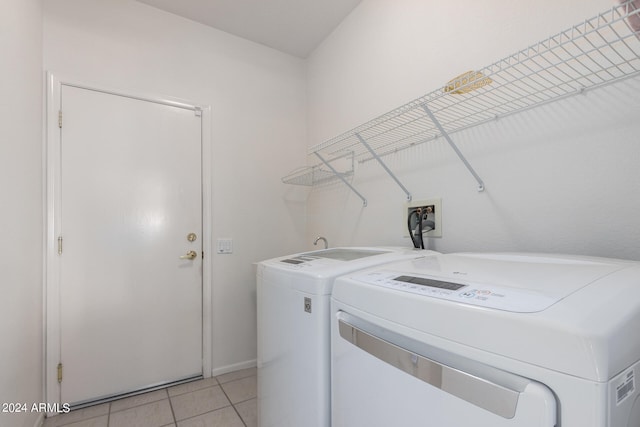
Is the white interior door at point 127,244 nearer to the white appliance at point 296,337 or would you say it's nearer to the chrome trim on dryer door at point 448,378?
the white appliance at point 296,337

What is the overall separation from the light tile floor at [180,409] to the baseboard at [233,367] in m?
0.11

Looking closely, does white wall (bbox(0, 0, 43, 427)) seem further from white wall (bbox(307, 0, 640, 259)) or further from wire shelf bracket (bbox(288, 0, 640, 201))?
white wall (bbox(307, 0, 640, 259))

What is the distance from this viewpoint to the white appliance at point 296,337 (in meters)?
1.00

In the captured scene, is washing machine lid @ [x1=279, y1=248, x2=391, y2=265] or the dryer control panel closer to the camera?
the dryer control panel

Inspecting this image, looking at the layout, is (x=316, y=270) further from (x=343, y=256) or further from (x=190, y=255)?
(x=190, y=255)

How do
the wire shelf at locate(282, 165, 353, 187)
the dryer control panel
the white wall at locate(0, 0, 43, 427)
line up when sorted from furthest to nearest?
1. the wire shelf at locate(282, 165, 353, 187)
2. the white wall at locate(0, 0, 43, 427)
3. the dryer control panel

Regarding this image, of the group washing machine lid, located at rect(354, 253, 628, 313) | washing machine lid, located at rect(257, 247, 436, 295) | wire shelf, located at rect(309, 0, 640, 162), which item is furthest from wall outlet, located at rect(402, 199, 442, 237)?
washing machine lid, located at rect(354, 253, 628, 313)

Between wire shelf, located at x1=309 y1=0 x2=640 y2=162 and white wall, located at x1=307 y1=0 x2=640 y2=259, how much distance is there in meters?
0.05

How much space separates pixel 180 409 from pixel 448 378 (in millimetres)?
1907

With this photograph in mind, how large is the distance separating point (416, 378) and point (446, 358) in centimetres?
9

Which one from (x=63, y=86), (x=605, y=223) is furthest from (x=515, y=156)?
(x=63, y=86)

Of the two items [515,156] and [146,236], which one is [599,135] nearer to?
[515,156]

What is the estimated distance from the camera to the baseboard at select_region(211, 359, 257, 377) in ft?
7.48

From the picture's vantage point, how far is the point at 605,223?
96cm
